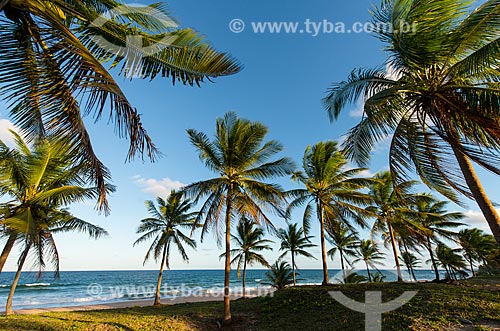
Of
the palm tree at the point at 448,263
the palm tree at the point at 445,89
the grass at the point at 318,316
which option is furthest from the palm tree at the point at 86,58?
the grass at the point at 318,316

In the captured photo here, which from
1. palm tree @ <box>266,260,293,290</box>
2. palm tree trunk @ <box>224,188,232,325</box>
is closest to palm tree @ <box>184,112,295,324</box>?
palm tree trunk @ <box>224,188,232,325</box>

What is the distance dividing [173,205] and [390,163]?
1569cm

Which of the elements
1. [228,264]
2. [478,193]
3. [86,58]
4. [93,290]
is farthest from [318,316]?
[93,290]

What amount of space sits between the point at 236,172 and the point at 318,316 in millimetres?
6283

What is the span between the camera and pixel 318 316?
9859 mm

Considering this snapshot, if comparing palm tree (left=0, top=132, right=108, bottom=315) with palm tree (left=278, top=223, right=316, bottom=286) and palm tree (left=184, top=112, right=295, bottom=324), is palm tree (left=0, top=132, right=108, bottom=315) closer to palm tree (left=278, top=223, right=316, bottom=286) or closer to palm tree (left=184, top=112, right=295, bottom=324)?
palm tree (left=184, top=112, right=295, bottom=324)

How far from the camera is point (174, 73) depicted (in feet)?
11.3

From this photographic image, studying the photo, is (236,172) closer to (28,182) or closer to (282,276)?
(28,182)

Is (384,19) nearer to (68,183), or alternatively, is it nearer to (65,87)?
(65,87)

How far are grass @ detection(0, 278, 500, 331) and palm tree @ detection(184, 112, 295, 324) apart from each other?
363 centimetres

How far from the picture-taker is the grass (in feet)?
25.8

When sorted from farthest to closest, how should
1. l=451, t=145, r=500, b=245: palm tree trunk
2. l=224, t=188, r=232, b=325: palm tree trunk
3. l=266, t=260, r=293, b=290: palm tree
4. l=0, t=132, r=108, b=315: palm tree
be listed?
l=266, t=260, r=293, b=290: palm tree
l=224, t=188, r=232, b=325: palm tree trunk
l=0, t=132, r=108, b=315: palm tree
l=451, t=145, r=500, b=245: palm tree trunk

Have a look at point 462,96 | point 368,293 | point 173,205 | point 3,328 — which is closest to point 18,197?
point 3,328

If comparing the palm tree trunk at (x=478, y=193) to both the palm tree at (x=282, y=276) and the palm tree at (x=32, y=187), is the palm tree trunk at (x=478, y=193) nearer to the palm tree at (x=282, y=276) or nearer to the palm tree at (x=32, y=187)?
the palm tree at (x=32, y=187)
